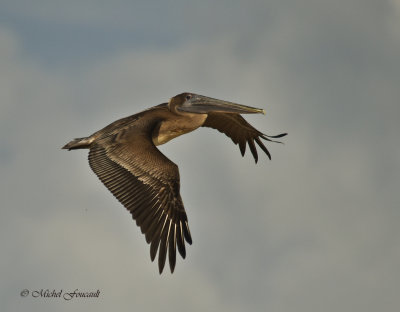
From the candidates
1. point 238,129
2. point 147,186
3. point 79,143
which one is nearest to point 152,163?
point 147,186

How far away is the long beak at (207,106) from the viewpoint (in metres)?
20.3

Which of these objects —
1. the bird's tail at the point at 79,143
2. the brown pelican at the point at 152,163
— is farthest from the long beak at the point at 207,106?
the bird's tail at the point at 79,143

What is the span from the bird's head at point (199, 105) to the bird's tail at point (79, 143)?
78.1 inches

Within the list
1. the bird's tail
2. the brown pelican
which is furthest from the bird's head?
the bird's tail

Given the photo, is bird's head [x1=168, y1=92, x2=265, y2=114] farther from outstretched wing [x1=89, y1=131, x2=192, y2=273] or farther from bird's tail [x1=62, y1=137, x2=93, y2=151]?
bird's tail [x1=62, y1=137, x2=93, y2=151]

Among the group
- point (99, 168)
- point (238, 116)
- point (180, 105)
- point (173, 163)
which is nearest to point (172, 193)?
point (173, 163)

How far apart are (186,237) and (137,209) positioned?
113 centimetres

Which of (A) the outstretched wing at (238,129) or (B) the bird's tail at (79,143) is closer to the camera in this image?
(B) the bird's tail at (79,143)

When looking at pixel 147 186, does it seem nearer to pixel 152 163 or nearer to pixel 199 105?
pixel 152 163

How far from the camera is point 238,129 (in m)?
23.5

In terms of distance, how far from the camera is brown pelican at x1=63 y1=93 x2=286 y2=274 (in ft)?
57.0

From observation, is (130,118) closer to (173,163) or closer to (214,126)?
(173,163)

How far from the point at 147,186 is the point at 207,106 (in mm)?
3183

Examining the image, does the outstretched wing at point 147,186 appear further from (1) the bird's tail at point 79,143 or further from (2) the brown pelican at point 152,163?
(1) the bird's tail at point 79,143
